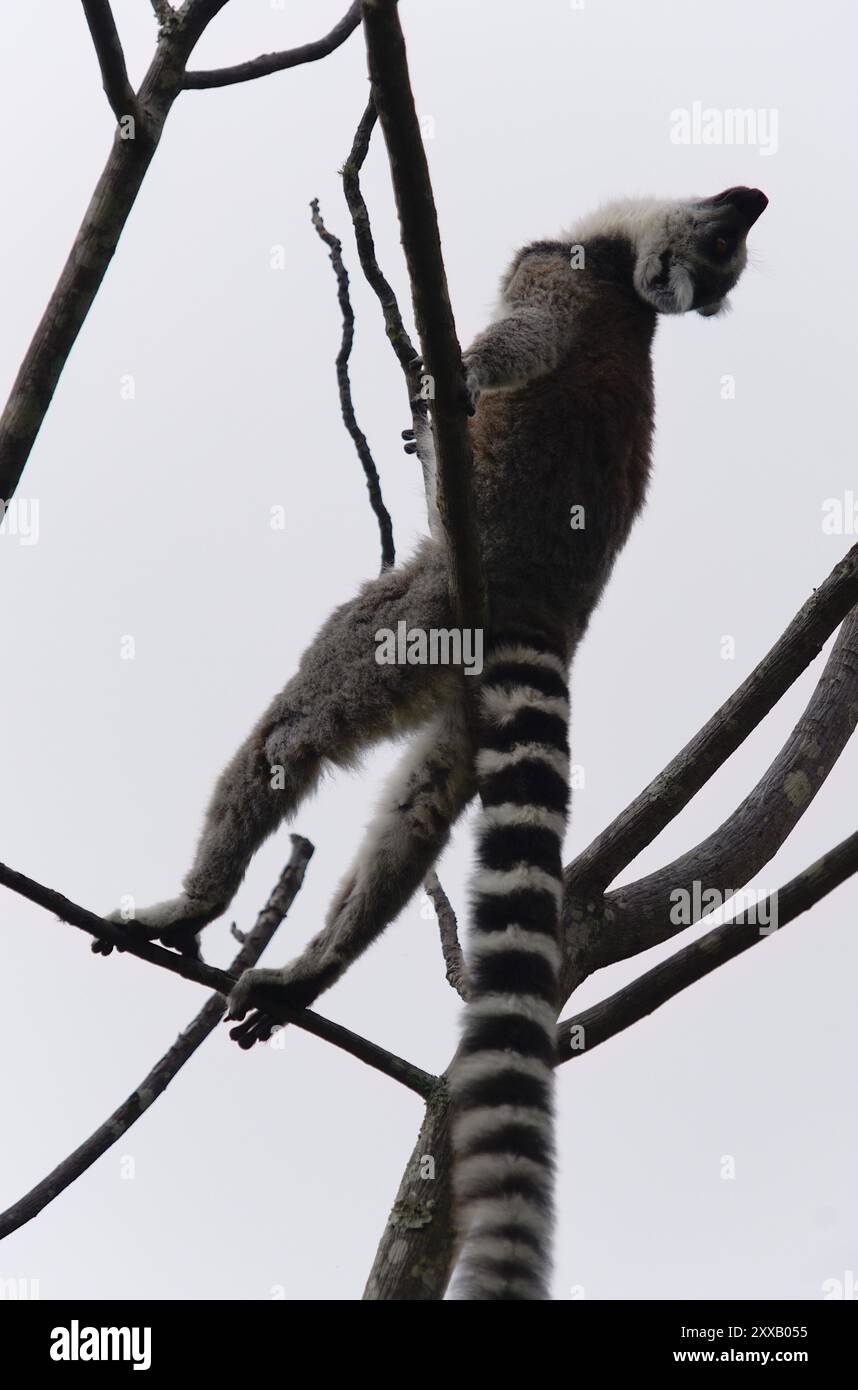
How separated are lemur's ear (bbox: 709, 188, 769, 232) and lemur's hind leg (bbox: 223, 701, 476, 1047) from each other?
11.3ft

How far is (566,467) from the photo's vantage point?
6.80 meters

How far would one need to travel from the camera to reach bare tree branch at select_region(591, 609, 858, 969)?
22.1 ft

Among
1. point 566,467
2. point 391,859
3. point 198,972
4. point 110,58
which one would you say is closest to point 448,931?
point 391,859

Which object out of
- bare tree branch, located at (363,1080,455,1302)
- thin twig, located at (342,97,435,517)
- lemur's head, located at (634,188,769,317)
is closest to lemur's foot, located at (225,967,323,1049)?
bare tree branch, located at (363,1080,455,1302)

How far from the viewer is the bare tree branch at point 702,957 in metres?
4.36

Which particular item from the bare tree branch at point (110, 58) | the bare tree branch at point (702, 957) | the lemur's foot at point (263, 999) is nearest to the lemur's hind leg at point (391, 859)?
the lemur's foot at point (263, 999)

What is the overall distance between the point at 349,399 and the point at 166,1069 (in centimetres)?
365

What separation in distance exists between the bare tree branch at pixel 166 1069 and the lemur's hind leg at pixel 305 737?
0.24 meters

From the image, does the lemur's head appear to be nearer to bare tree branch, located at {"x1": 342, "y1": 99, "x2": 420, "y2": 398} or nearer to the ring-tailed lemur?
the ring-tailed lemur

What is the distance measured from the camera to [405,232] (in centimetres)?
493

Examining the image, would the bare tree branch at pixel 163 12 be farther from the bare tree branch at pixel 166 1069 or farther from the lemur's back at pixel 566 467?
the bare tree branch at pixel 166 1069

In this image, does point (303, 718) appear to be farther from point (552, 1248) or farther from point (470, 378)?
point (552, 1248)

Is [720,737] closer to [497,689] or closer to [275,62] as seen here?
[497,689]
